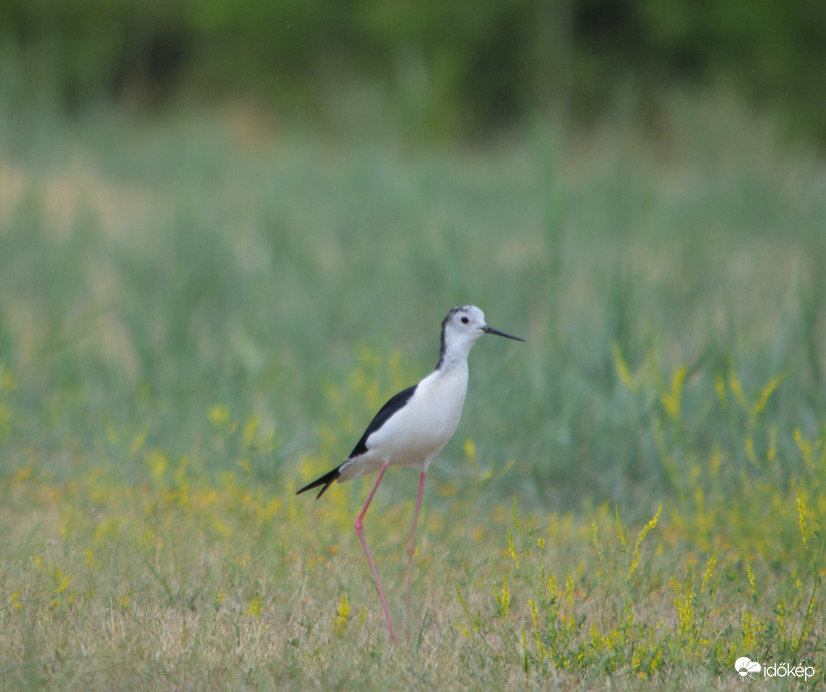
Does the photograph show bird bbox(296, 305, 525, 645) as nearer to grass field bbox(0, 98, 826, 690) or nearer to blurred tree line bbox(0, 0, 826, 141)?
grass field bbox(0, 98, 826, 690)

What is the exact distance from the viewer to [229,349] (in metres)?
6.11

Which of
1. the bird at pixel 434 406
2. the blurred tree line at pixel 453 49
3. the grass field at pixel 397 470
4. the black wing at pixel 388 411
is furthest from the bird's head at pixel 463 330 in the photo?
the blurred tree line at pixel 453 49

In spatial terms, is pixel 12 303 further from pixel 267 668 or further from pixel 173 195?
pixel 267 668

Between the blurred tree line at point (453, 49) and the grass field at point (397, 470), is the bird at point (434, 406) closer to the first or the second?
the grass field at point (397, 470)

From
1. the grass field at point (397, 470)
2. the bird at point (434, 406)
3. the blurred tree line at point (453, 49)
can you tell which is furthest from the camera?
the blurred tree line at point (453, 49)

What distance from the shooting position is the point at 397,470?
4.72 meters

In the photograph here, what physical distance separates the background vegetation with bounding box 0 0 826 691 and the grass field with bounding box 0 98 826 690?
0.02 metres

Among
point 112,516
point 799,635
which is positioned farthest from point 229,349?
point 799,635

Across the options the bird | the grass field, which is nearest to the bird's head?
the bird

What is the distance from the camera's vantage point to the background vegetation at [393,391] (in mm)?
2857

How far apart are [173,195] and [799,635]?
749 centimetres

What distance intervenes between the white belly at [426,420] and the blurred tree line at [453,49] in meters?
11.4

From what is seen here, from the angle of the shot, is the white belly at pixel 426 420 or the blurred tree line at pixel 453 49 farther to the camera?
the blurred tree line at pixel 453 49

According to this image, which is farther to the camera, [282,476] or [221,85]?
[221,85]
